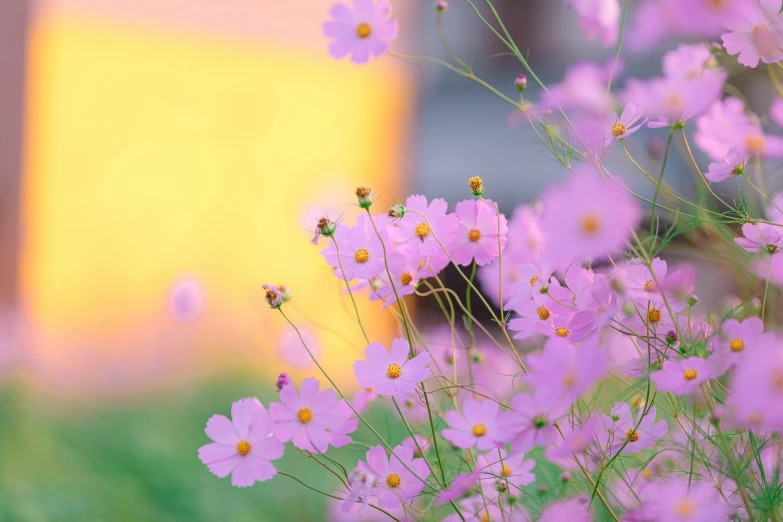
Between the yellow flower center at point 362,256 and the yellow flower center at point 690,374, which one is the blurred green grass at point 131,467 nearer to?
the yellow flower center at point 362,256

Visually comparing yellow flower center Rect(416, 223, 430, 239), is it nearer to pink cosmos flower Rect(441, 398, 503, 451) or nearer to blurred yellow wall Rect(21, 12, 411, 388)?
pink cosmos flower Rect(441, 398, 503, 451)

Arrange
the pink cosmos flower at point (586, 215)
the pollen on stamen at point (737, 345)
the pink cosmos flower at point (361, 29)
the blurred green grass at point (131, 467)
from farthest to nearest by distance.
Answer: the blurred green grass at point (131, 467) < the pink cosmos flower at point (361, 29) < the pollen on stamen at point (737, 345) < the pink cosmos flower at point (586, 215)

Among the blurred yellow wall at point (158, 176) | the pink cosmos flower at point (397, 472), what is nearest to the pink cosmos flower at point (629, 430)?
the pink cosmos flower at point (397, 472)

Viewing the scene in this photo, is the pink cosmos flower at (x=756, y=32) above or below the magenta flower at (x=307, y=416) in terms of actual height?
above

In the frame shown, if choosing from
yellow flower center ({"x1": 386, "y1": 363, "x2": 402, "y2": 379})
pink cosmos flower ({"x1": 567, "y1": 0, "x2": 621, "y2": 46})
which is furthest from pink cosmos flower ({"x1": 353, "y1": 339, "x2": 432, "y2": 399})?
pink cosmos flower ({"x1": 567, "y1": 0, "x2": 621, "y2": 46})

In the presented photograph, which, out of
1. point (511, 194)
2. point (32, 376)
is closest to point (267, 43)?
point (511, 194)

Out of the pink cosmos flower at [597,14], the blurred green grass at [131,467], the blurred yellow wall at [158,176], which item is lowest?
the blurred green grass at [131,467]

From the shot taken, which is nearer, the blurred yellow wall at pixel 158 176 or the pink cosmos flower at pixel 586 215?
the pink cosmos flower at pixel 586 215
